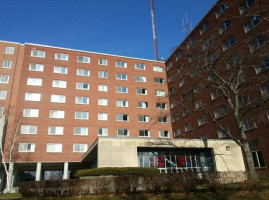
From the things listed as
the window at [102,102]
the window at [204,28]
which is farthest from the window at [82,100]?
the window at [204,28]

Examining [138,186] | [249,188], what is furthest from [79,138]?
[249,188]

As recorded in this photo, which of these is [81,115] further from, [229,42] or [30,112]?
[229,42]

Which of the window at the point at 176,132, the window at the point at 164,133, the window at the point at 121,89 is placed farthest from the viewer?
the window at the point at 121,89

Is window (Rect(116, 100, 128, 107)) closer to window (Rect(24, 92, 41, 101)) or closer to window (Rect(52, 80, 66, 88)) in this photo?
window (Rect(52, 80, 66, 88))

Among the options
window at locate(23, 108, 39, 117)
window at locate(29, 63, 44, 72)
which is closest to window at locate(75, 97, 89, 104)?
window at locate(23, 108, 39, 117)

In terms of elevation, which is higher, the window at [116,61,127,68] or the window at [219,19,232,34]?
the window at [116,61,127,68]

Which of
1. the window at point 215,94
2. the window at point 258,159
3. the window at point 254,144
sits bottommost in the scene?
the window at point 258,159

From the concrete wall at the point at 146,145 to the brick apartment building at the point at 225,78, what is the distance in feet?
10.2

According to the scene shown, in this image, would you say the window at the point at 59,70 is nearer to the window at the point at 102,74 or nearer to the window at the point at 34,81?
the window at the point at 34,81

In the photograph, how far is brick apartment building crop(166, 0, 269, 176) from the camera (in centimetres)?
2071

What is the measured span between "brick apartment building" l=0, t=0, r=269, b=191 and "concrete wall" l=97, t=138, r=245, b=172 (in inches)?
7.9

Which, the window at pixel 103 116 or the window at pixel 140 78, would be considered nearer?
the window at pixel 103 116

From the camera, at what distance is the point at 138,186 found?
14367mm

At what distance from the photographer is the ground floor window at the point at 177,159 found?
27.1 meters
